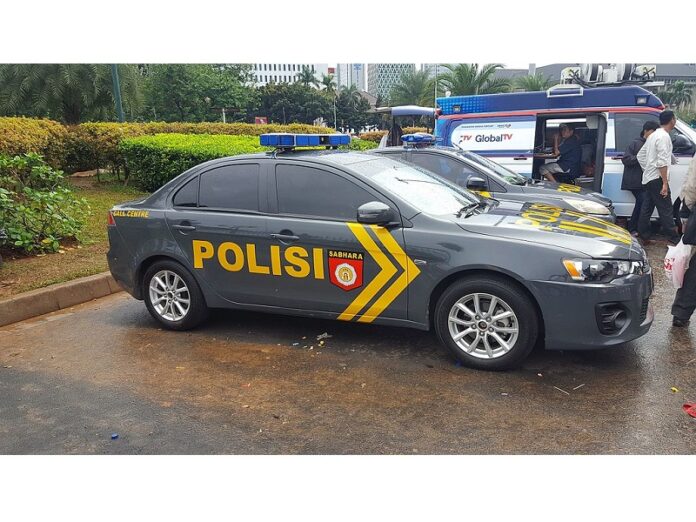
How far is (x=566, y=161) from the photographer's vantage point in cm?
1082

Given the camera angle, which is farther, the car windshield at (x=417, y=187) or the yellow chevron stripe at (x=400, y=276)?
the car windshield at (x=417, y=187)

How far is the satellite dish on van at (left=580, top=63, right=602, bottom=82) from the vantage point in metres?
11.1

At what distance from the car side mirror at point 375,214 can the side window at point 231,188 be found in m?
1.04

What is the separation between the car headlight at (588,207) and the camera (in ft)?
23.5

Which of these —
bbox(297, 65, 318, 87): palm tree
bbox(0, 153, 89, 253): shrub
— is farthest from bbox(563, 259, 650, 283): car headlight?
bbox(297, 65, 318, 87): palm tree

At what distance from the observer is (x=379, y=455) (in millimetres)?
3176

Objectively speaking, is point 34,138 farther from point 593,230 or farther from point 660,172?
point 660,172

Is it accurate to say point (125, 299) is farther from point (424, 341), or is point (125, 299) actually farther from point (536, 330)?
point (536, 330)

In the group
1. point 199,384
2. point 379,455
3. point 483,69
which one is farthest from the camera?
point 483,69

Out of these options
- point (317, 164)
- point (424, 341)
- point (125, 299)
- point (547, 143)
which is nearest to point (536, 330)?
point (424, 341)

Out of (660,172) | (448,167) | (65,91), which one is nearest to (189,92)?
(65,91)

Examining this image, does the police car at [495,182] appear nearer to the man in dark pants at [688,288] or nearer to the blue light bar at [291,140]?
the man in dark pants at [688,288]

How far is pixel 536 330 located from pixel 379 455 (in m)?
1.55

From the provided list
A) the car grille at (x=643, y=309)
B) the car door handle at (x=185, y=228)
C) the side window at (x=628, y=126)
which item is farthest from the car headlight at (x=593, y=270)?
the side window at (x=628, y=126)
